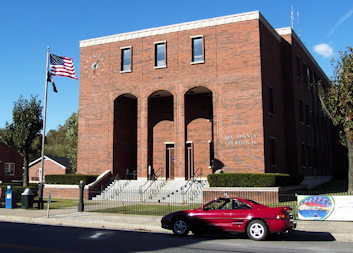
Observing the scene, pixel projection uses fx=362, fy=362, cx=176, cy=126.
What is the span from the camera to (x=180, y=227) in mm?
13102

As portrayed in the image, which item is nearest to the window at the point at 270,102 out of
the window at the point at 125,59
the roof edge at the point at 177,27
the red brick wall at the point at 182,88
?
the red brick wall at the point at 182,88

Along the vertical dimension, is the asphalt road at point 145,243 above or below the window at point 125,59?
below

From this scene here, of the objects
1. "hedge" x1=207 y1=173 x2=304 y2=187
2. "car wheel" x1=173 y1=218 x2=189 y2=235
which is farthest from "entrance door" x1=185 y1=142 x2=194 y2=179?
"car wheel" x1=173 y1=218 x2=189 y2=235

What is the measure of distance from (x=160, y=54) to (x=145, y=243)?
74.7 ft

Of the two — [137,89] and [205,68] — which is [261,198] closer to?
[205,68]

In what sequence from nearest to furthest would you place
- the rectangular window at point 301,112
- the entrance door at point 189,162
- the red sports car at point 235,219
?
the red sports car at point 235,219
the entrance door at point 189,162
the rectangular window at point 301,112

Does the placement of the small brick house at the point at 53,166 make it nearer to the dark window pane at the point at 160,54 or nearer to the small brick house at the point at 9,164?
the small brick house at the point at 9,164

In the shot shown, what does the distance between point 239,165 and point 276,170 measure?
12.7ft

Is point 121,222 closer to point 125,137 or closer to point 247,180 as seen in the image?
point 247,180

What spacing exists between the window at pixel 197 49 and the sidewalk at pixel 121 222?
16073mm

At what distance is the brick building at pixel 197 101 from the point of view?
2784cm

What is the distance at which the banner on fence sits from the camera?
1538 cm

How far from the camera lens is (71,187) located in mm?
28672

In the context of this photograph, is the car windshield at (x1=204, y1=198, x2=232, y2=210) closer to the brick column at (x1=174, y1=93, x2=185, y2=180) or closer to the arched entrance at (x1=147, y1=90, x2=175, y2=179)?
the brick column at (x1=174, y1=93, x2=185, y2=180)
